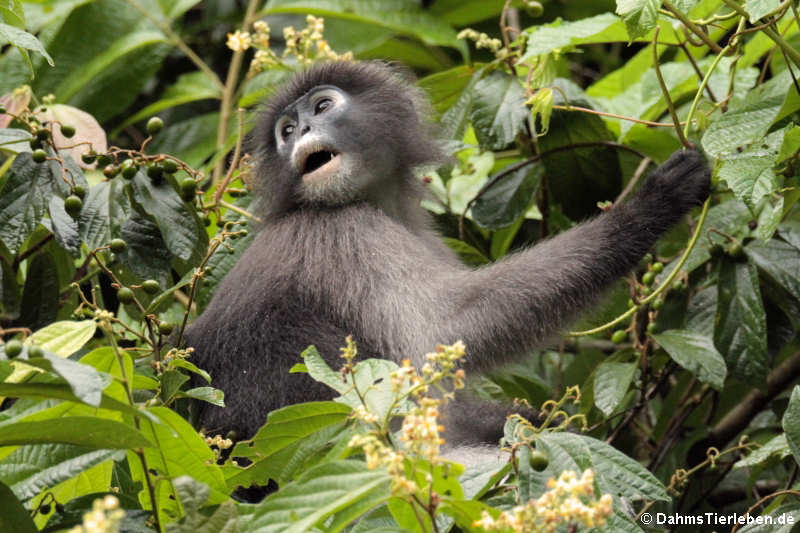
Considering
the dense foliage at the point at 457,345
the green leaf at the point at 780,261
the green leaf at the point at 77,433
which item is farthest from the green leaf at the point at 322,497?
the green leaf at the point at 780,261

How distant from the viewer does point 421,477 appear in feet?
6.05

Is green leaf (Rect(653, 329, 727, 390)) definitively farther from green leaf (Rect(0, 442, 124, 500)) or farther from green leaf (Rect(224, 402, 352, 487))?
green leaf (Rect(0, 442, 124, 500))

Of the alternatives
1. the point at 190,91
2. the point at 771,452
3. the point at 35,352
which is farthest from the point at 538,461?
the point at 190,91

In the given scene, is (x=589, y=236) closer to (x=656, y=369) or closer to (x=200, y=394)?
(x=656, y=369)

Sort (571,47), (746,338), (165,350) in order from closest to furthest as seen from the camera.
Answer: (165,350) < (746,338) < (571,47)

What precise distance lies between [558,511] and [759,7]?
1585 millimetres

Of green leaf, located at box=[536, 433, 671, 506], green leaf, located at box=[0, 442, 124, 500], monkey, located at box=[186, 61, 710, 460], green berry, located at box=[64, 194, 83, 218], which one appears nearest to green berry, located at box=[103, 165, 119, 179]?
green berry, located at box=[64, 194, 83, 218]

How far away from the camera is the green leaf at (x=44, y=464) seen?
6.82 ft

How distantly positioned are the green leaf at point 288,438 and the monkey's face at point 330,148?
60.6 inches

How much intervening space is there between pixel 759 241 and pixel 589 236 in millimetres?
581

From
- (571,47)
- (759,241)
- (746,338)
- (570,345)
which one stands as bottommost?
(570,345)

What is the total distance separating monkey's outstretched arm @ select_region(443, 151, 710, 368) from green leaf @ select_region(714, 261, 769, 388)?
0.93 ft

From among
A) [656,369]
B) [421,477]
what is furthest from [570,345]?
[421,477]

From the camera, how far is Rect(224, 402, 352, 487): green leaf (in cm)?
229
